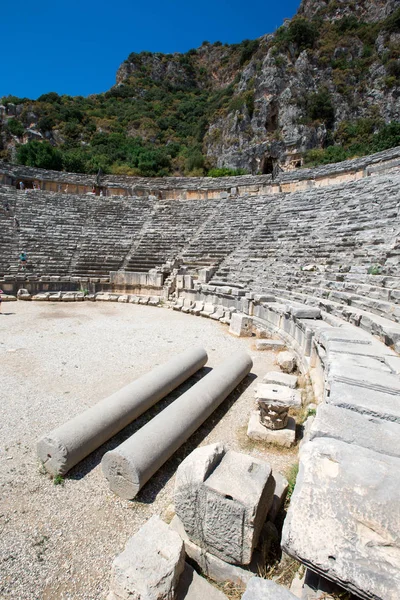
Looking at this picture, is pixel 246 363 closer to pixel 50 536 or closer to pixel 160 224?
pixel 50 536

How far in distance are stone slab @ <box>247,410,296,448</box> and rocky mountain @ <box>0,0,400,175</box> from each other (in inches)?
Answer: 1057

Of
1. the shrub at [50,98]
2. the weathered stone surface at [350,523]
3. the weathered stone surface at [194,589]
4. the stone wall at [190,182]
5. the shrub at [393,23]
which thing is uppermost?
the shrub at [393,23]

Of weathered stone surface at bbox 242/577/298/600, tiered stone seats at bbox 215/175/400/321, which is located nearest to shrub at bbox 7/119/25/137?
tiered stone seats at bbox 215/175/400/321

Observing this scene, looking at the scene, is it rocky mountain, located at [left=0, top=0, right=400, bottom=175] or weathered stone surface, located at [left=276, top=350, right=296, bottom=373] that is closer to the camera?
weathered stone surface, located at [left=276, top=350, right=296, bottom=373]

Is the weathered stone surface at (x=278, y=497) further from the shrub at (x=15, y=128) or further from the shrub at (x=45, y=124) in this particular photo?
the shrub at (x=45, y=124)

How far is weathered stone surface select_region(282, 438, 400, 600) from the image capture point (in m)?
1.43

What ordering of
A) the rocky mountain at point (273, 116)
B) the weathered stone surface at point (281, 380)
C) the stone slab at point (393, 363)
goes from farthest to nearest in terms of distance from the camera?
the rocky mountain at point (273, 116) < the weathered stone surface at point (281, 380) < the stone slab at point (393, 363)

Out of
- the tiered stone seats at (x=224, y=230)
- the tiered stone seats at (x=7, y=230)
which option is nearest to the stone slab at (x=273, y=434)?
the tiered stone seats at (x=224, y=230)

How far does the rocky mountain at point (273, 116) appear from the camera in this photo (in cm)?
3027

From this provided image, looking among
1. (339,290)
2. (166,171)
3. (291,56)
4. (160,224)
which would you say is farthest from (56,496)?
(291,56)

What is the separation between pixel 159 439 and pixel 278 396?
1.73 meters

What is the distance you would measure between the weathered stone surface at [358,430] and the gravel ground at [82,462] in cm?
159

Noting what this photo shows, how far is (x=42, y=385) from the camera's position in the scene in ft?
18.5

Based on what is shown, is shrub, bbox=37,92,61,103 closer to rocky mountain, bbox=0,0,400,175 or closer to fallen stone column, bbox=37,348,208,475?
rocky mountain, bbox=0,0,400,175
